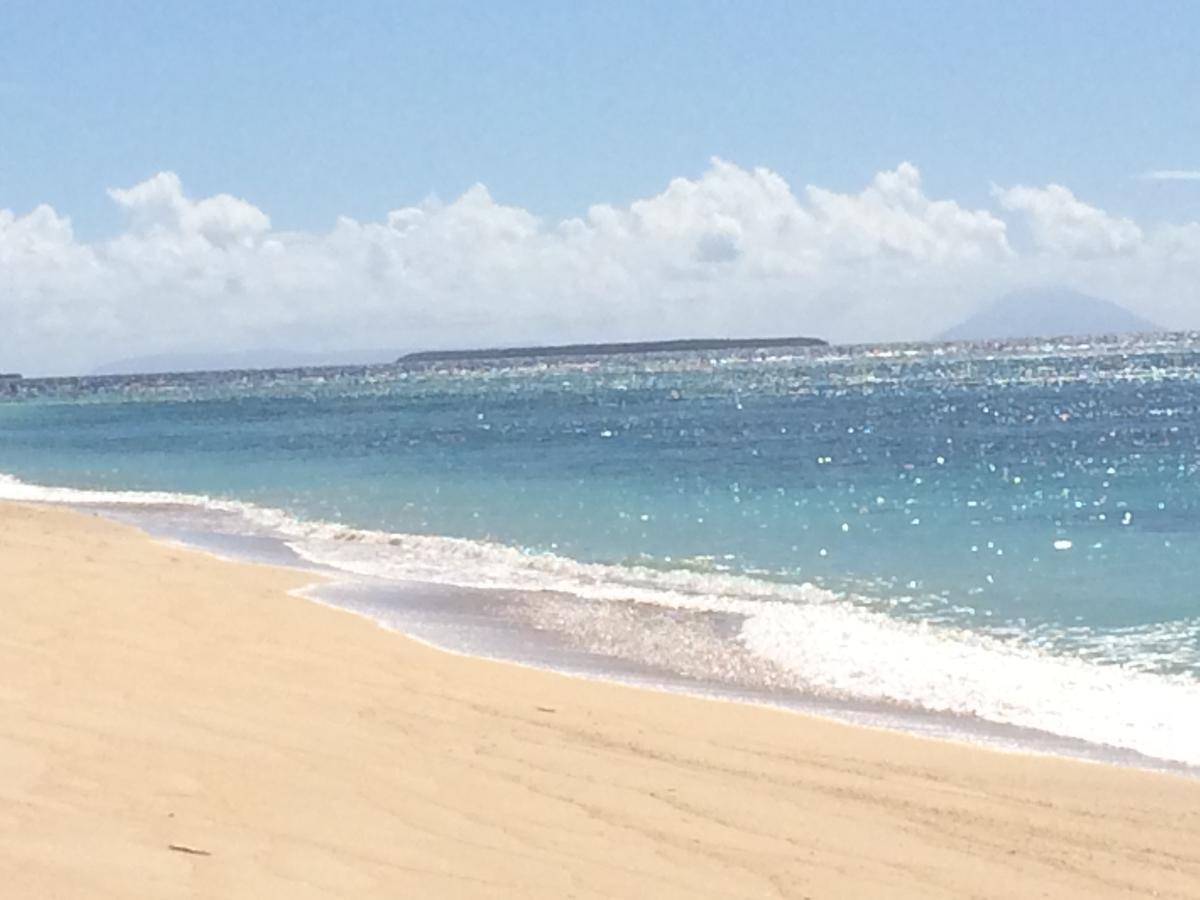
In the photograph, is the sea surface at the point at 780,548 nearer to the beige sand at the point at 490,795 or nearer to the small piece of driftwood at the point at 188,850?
the beige sand at the point at 490,795

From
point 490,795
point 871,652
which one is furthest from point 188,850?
point 871,652

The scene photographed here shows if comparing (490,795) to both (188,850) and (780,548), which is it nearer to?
(188,850)

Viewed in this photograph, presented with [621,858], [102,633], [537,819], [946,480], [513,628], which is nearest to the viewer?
[621,858]

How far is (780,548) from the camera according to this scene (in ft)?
71.5

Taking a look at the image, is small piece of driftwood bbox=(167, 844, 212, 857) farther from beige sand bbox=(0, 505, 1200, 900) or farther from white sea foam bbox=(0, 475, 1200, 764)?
white sea foam bbox=(0, 475, 1200, 764)

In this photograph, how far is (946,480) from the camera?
33.4 m

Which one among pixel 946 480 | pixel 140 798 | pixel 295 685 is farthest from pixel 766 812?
pixel 946 480

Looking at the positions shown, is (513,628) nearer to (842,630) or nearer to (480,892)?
(842,630)

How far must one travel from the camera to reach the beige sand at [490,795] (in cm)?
595

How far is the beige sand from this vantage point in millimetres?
5949

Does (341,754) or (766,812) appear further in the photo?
(341,754)

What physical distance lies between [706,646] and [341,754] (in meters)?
6.13

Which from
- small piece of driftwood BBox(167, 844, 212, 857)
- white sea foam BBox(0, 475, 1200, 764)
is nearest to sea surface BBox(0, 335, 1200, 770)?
white sea foam BBox(0, 475, 1200, 764)

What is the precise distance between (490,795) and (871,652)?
6.49m
